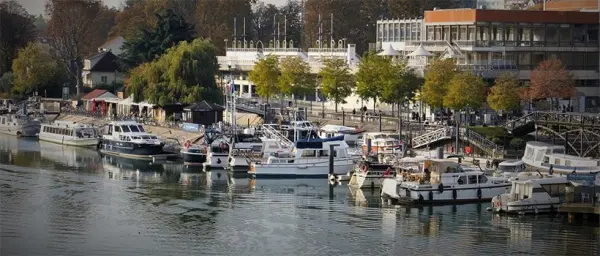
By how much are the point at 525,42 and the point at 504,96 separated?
35.4ft

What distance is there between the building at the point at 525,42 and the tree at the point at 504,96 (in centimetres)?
775

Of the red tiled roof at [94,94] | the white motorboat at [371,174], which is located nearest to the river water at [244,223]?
the white motorboat at [371,174]

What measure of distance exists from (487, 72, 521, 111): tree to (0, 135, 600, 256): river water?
1122 centimetres

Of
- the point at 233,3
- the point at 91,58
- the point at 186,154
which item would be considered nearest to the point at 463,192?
the point at 186,154

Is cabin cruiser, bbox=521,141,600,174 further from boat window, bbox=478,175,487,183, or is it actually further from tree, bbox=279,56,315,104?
tree, bbox=279,56,315,104

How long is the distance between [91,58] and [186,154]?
39706mm

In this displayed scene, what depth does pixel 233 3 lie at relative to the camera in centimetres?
10769

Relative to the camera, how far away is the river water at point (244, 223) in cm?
3578

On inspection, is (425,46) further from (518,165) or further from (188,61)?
(518,165)

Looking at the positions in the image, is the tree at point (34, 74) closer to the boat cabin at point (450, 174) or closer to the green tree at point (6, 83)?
the green tree at point (6, 83)

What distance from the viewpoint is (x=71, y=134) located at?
67312mm

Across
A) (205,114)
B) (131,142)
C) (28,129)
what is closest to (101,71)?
(28,129)

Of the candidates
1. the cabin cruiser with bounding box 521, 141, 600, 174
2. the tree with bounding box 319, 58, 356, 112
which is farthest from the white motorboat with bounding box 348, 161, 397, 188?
the tree with bounding box 319, 58, 356, 112

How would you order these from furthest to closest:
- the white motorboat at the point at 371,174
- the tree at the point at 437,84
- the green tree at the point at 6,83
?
the green tree at the point at 6,83 → the tree at the point at 437,84 → the white motorboat at the point at 371,174
